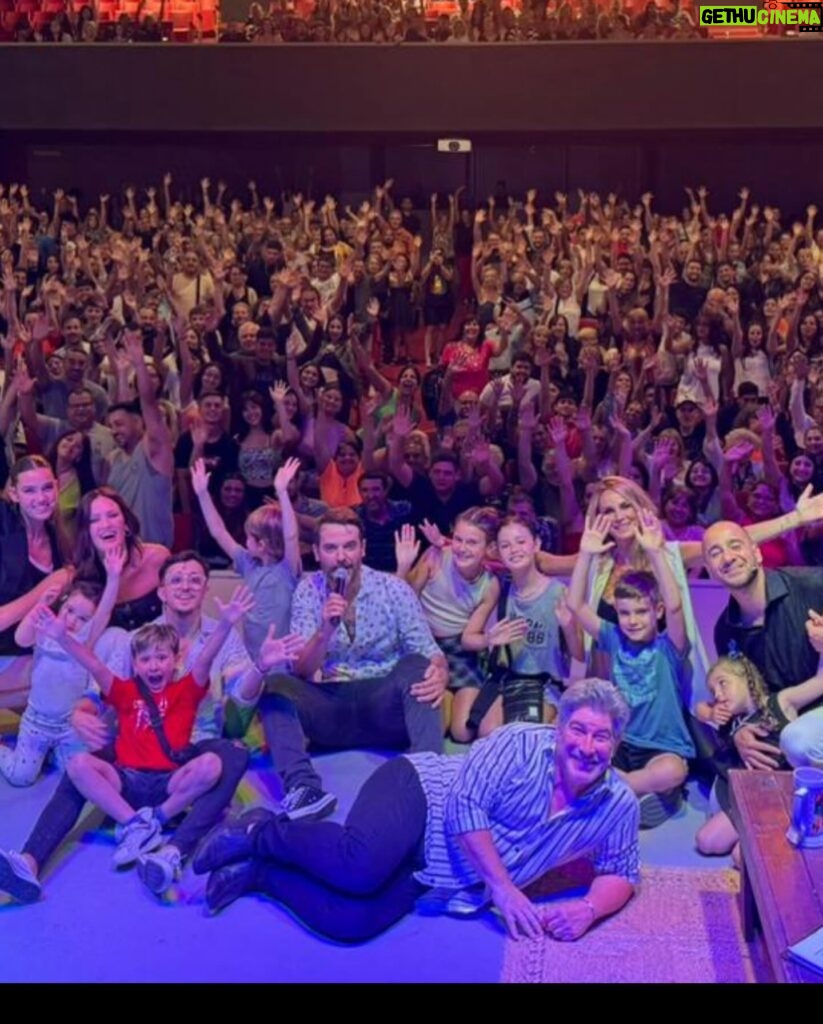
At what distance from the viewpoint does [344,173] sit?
18.1 metres

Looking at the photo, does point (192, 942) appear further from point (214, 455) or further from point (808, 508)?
point (214, 455)

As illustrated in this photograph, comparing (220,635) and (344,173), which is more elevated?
(344,173)

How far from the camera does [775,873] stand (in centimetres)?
409

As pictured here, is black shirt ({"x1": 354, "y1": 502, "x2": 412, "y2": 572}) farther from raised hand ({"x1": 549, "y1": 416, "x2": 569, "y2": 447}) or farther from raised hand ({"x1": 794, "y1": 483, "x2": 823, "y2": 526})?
raised hand ({"x1": 794, "y1": 483, "x2": 823, "y2": 526})

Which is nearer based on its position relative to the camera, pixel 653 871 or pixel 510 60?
pixel 653 871

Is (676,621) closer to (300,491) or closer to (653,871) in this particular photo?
(653,871)

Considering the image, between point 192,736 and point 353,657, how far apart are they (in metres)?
0.91

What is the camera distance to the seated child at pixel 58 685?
5.75 meters

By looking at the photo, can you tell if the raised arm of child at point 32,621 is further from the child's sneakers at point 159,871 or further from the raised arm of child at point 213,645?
the child's sneakers at point 159,871

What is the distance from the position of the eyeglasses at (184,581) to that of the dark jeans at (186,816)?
27.4 inches

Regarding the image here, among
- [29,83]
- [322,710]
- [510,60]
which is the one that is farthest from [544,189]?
[322,710]

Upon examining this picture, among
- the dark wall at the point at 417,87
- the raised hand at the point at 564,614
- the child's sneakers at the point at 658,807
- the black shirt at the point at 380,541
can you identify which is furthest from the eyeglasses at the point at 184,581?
the dark wall at the point at 417,87

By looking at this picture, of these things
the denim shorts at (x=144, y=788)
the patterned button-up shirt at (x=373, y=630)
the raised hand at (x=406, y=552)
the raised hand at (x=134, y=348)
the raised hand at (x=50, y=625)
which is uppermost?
the raised hand at (x=134, y=348)

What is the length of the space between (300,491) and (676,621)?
3205 mm
